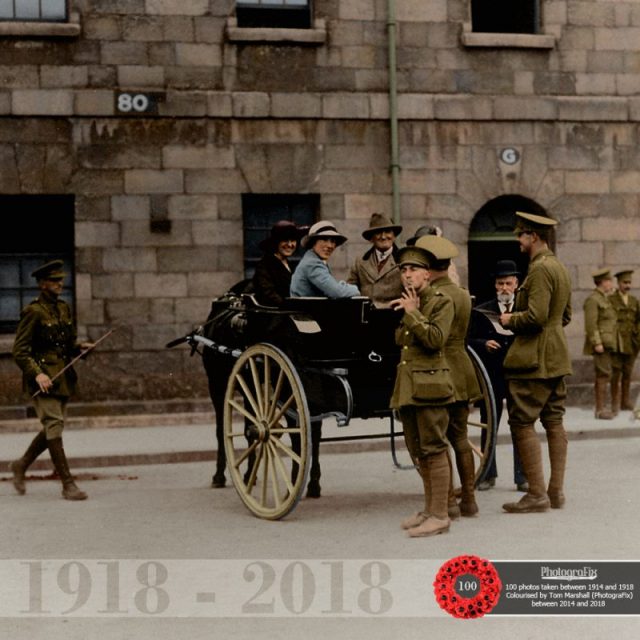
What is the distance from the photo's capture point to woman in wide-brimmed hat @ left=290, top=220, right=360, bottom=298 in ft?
29.1

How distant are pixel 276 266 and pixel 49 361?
2143 mm

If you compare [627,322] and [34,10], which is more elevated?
[34,10]

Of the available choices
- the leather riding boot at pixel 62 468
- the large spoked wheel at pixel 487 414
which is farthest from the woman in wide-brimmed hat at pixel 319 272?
the leather riding boot at pixel 62 468

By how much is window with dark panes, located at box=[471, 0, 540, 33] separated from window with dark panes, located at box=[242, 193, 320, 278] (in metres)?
3.58

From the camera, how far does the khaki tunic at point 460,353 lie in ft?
27.1

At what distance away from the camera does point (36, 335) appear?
10.2 metres

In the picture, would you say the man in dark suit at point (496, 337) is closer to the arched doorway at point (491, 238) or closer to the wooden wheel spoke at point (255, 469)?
the wooden wheel spoke at point (255, 469)

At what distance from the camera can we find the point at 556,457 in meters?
8.71

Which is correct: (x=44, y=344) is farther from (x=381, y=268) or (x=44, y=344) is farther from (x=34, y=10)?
(x=34, y=10)

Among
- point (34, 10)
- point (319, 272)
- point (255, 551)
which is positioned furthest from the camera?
point (34, 10)

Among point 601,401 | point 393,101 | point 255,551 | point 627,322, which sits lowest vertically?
point 601,401

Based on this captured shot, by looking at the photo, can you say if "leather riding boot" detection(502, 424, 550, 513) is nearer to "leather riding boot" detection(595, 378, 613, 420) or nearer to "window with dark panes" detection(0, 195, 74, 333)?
"leather riding boot" detection(595, 378, 613, 420)

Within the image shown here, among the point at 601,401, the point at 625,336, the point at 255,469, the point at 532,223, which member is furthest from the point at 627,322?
the point at 255,469

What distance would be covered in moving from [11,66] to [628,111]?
828 centimetres
